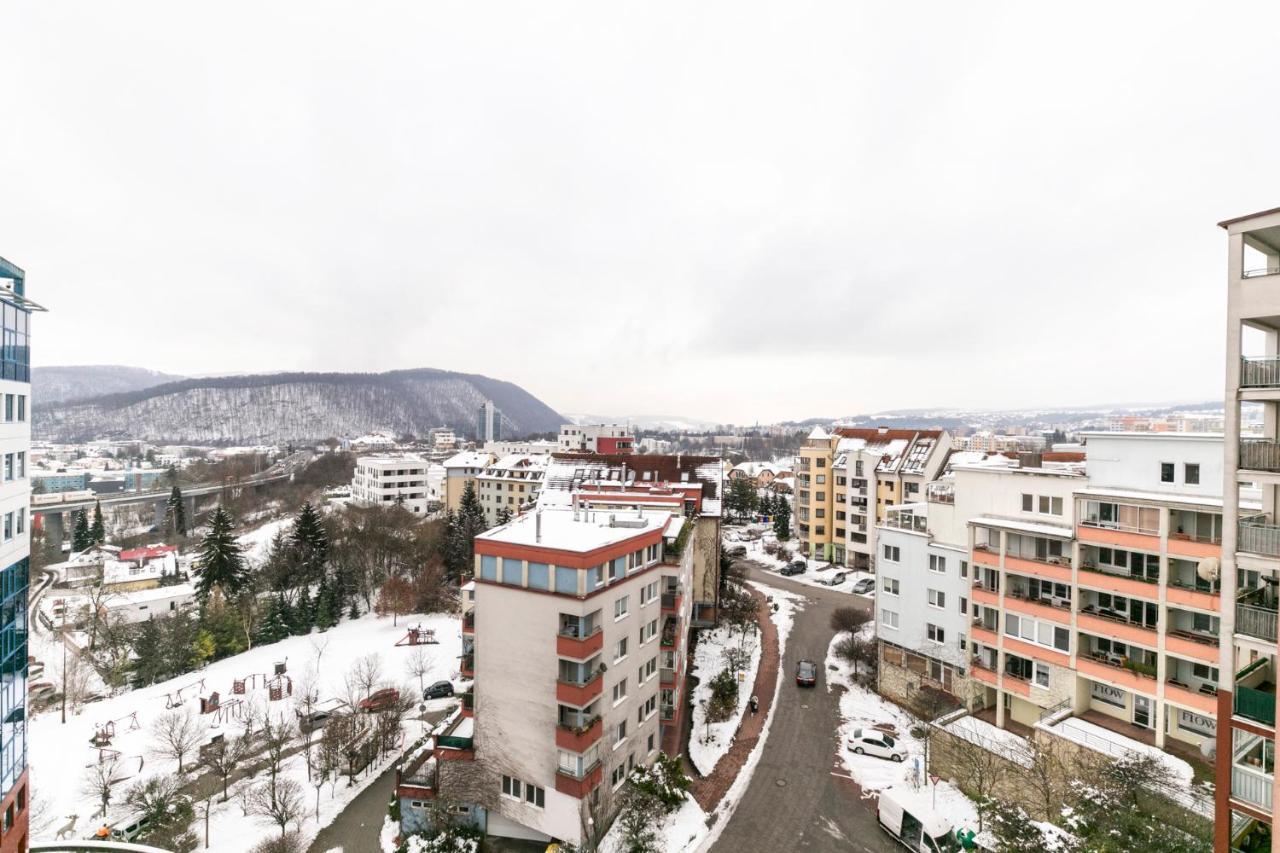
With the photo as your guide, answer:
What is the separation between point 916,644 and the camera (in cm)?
2933

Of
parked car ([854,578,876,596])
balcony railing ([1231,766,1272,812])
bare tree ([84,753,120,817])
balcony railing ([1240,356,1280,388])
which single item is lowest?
bare tree ([84,753,120,817])

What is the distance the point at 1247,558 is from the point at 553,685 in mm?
18545

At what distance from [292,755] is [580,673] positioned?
20183mm

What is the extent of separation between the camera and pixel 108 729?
32.2 m

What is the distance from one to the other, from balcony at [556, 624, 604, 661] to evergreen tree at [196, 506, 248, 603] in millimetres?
A: 46498

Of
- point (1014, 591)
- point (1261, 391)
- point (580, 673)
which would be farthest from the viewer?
point (1014, 591)

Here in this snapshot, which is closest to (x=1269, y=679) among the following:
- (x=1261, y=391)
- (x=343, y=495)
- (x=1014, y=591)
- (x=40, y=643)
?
(x=1261, y=391)

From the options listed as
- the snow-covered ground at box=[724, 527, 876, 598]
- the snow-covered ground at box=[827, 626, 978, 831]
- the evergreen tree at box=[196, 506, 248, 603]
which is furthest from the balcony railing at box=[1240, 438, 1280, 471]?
the evergreen tree at box=[196, 506, 248, 603]

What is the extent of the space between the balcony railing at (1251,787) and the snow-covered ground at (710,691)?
18.3 meters

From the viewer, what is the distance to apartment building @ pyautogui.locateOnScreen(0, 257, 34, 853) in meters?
16.9

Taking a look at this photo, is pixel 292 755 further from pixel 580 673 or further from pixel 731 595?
pixel 731 595

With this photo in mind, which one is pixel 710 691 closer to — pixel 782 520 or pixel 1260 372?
pixel 1260 372

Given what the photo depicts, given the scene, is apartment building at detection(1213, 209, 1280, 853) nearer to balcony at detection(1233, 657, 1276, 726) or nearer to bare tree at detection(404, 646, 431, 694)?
balcony at detection(1233, 657, 1276, 726)

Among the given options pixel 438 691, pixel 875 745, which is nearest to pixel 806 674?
pixel 875 745
